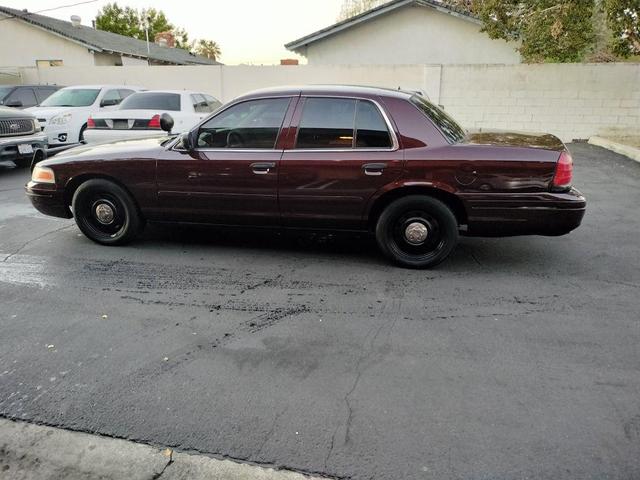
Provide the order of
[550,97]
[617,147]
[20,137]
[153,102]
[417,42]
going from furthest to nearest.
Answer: [417,42], [550,97], [617,147], [153,102], [20,137]

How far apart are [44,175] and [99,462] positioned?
4.01 metres

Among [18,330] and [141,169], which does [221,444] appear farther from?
[141,169]

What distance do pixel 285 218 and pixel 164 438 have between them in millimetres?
2772

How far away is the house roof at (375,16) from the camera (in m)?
18.7

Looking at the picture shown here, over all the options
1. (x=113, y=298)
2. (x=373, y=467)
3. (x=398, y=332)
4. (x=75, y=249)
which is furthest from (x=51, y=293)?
(x=373, y=467)

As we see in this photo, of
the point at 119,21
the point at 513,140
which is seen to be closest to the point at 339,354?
the point at 513,140

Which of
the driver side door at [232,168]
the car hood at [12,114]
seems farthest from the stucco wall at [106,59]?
the driver side door at [232,168]

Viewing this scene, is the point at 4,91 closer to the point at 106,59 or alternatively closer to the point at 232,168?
the point at 232,168

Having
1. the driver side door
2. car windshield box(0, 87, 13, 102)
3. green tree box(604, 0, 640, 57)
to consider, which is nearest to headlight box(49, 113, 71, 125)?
car windshield box(0, 87, 13, 102)

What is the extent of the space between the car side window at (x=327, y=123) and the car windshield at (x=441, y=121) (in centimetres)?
65

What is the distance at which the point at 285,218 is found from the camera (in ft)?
16.4

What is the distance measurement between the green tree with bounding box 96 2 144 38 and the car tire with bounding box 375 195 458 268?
5632 cm

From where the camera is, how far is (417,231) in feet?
15.6

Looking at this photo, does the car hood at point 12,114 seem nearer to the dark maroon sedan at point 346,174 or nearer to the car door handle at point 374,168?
the dark maroon sedan at point 346,174
